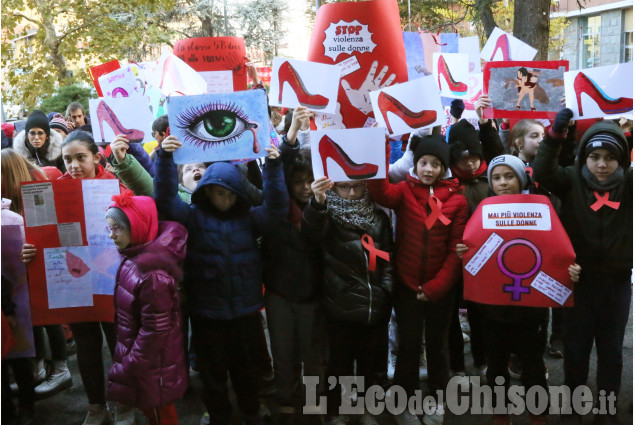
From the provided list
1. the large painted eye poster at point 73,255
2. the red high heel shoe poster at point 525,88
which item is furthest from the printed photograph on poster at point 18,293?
the red high heel shoe poster at point 525,88

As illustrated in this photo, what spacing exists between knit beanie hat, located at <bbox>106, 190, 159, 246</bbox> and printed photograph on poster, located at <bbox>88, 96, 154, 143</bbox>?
703 mm

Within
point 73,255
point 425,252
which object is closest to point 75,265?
point 73,255

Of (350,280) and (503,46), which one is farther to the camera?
(503,46)

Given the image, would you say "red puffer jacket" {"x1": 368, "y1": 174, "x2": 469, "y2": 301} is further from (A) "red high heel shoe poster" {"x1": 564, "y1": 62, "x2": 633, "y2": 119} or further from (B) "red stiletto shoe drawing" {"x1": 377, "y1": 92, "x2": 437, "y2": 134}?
(A) "red high heel shoe poster" {"x1": 564, "y1": 62, "x2": 633, "y2": 119}

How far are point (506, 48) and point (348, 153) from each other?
8.86 ft

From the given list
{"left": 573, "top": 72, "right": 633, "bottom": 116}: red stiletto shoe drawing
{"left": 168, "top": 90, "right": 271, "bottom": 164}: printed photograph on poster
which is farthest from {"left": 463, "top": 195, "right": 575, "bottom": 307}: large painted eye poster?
{"left": 168, "top": 90, "right": 271, "bottom": 164}: printed photograph on poster

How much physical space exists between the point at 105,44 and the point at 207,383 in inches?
456

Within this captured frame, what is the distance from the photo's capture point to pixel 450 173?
388 centimetres

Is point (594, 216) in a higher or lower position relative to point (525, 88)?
lower

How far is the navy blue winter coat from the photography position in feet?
11.2

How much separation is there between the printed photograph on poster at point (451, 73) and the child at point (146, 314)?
282 cm

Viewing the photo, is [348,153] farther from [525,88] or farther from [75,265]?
[75,265]

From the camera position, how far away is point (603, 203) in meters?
3.45

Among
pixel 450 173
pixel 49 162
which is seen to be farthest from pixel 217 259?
pixel 49 162
